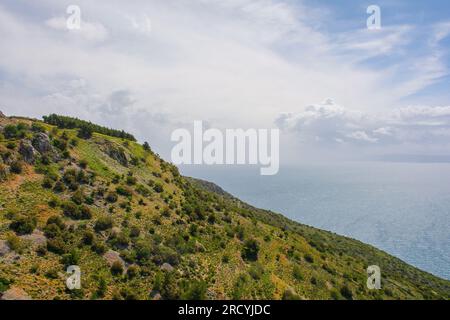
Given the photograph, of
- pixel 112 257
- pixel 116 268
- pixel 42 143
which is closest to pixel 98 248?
pixel 112 257

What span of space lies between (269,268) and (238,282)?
5.80 m

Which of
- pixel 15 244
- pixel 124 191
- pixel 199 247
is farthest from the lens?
pixel 124 191

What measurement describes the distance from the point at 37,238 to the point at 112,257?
5676 millimetres

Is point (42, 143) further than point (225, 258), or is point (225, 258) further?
point (42, 143)

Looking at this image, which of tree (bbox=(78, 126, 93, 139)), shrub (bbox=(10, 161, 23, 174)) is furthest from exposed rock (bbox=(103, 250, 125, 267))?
tree (bbox=(78, 126, 93, 139))

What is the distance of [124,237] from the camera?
26.4m

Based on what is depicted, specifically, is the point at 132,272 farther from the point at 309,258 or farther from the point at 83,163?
the point at 309,258

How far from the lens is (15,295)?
17.5 m

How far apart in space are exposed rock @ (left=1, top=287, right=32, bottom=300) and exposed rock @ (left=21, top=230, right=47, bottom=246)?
4872mm

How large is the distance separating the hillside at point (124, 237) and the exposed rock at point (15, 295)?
0.05m

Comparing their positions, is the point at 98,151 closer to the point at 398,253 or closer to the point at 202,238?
the point at 202,238

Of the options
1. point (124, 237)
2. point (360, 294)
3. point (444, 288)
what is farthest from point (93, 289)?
point (444, 288)

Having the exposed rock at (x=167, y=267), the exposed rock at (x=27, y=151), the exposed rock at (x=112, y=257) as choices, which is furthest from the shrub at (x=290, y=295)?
the exposed rock at (x=27, y=151)

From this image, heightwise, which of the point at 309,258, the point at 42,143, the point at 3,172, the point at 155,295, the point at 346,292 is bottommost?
the point at 346,292
